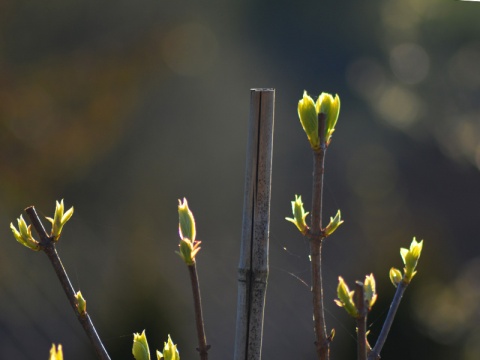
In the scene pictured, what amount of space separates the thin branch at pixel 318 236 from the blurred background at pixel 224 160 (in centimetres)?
183

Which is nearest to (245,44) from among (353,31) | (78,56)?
(353,31)

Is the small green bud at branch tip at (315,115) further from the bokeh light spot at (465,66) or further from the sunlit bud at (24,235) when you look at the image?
the bokeh light spot at (465,66)

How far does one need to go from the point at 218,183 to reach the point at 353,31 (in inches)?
31.3

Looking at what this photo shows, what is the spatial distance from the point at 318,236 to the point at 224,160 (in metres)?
2.05

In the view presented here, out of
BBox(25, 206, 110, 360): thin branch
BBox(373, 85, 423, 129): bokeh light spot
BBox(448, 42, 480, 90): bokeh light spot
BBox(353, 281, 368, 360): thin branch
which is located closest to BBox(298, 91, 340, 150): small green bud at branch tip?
BBox(353, 281, 368, 360): thin branch

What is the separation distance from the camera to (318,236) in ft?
1.73

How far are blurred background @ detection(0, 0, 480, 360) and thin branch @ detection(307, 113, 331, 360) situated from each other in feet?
6.02

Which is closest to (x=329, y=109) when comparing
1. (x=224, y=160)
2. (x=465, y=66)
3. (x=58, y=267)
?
(x=58, y=267)

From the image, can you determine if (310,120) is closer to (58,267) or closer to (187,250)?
(187,250)

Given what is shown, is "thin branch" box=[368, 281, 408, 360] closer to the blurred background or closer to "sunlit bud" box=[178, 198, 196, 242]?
"sunlit bud" box=[178, 198, 196, 242]

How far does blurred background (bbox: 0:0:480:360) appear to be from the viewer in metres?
2.41

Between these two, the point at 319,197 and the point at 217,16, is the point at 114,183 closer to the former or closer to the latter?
the point at 217,16

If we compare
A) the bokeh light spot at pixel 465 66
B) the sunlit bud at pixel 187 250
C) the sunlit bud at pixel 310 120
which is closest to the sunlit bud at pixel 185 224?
the sunlit bud at pixel 187 250

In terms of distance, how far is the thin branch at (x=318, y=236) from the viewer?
0.51 metres
